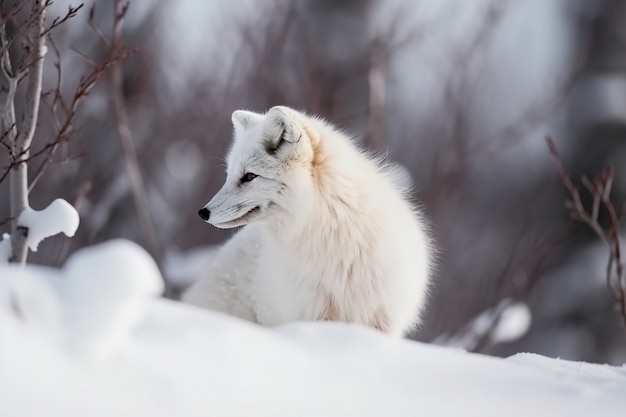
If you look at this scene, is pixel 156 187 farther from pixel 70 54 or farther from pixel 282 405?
pixel 282 405

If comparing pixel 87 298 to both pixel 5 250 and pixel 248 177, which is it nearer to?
pixel 5 250

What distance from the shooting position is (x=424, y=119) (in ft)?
62.2

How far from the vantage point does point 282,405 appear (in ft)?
7.18

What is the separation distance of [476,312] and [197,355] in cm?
1092

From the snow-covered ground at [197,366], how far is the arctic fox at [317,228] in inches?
70.4

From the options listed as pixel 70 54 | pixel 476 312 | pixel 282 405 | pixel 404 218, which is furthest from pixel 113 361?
pixel 70 54

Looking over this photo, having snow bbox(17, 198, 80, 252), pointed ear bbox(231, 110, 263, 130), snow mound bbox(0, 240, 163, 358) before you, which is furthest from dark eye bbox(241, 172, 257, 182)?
snow mound bbox(0, 240, 163, 358)

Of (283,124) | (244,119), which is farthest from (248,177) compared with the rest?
(244,119)

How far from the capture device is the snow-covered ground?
6.37 feet

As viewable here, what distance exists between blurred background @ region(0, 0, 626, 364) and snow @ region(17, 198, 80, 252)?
5.81 m

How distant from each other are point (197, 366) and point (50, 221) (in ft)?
4.87

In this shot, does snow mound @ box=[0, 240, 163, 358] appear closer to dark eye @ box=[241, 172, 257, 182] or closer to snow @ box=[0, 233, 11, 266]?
snow @ box=[0, 233, 11, 266]

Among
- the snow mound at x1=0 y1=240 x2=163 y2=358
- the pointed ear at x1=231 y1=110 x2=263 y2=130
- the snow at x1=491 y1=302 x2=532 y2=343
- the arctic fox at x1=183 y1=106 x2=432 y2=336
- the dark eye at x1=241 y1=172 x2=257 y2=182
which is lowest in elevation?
→ the snow at x1=491 y1=302 x2=532 y2=343

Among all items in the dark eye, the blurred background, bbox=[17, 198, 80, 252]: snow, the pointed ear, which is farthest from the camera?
the blurred background
